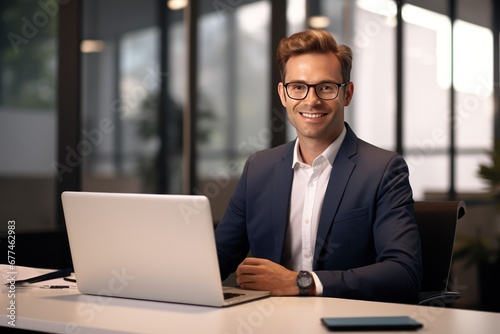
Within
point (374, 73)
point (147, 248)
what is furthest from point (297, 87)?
point (374, 73)

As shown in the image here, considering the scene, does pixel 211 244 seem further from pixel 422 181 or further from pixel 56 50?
pixel 422 181

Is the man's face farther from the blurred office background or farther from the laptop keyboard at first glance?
the blurred office background

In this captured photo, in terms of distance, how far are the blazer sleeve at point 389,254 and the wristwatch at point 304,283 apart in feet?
0.16

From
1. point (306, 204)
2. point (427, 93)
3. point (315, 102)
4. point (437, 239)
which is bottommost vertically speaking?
point (437, 239)

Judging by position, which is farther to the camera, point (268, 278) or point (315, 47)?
point (315, 47)

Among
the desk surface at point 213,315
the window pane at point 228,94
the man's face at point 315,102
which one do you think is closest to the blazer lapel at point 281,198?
the man's face at point 315,102

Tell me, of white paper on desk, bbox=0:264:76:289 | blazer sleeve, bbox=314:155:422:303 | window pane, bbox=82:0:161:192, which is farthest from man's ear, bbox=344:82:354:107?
window pane, bbox=82:0:161:192

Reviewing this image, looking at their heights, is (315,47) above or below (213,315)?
above

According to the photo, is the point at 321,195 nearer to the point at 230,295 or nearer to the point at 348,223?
the point at 348,223

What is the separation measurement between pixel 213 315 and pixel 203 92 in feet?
13.1

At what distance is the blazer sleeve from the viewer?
208 centimetres

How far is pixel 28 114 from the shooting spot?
15.1 feet

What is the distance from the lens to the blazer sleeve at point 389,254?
2084 millimetres

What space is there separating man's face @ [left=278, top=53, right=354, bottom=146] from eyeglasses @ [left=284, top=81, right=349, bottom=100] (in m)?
0.01
